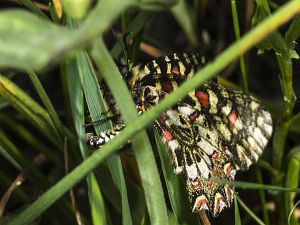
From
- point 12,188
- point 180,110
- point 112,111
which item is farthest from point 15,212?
point 180,110

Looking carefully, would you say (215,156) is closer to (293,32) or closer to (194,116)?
(194,116)

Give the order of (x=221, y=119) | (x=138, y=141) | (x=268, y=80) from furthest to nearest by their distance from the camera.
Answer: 1. (x=268, y=80)
2. (x=221, y=119)
3. (x=138, y=141)

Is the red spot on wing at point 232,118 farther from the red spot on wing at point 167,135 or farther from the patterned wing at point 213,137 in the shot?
the red spot on wing at point 167,135

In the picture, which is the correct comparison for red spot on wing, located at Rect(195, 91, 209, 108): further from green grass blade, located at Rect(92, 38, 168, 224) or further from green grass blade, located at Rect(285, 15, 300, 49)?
green grass blade, located at Rect(92, 38, 168, 224)

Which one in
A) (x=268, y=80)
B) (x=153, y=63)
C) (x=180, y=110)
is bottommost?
(x=268, y=80)

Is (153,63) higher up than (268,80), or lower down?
higher up

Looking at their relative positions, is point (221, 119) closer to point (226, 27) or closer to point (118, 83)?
point (118, 83)

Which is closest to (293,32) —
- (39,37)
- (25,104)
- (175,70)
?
(175,70)
